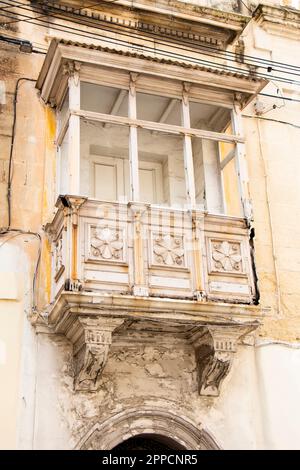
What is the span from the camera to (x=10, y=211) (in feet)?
27.8

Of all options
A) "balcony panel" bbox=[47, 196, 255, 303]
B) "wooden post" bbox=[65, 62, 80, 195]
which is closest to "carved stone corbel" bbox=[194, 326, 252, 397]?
"balcony panel" bbox=[47, 196, 255, 303]

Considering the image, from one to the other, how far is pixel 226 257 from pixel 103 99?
9.47 feet

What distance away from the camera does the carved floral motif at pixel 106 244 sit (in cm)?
767

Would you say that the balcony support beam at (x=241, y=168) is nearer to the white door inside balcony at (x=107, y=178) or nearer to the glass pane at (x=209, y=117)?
the glass pane at (x=209, y=117)

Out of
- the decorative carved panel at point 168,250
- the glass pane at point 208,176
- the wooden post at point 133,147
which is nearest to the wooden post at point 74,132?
the wooden post at point 133,147

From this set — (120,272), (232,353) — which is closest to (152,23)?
(120,272)

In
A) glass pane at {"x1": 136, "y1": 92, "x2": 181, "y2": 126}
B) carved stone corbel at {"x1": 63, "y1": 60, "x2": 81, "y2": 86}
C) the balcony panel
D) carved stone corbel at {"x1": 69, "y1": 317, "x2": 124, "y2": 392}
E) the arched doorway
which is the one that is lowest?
the arched doorway

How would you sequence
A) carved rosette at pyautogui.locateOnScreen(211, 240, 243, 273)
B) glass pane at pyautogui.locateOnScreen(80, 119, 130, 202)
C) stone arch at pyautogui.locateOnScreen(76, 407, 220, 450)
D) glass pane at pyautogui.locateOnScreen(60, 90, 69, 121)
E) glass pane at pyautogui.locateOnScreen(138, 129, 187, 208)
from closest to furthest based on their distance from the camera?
stone arch at pyautogui.locateOnScreen(76, 407, 220, 450)
carved rosette at pyautogui.locateOnScreen(211, 240, 243, 273)
glass pane at pyautogui.locateOnScreen(60, 90, 69, 121)
glass pane at pyautogui.locateOnScreen(80, 119, 130, 202)
glass pane at pyautogui.locateOnScreen(138, 129, 187, 208)

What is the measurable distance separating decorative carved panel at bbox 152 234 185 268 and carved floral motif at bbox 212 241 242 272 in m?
0.45

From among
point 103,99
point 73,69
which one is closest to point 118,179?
point 103,99

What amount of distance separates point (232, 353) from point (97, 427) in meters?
1.86

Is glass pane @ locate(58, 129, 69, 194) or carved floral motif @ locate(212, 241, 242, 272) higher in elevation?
glass pane @ locate(58, 129, 69, 194)

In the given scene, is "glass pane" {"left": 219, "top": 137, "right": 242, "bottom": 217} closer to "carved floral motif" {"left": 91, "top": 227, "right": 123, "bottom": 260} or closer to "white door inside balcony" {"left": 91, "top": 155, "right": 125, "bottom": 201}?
"white door inside balcony" {"left": 91, "top": 155, "right": 125, "bottom": 201}

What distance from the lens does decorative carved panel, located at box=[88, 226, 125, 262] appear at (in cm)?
766
